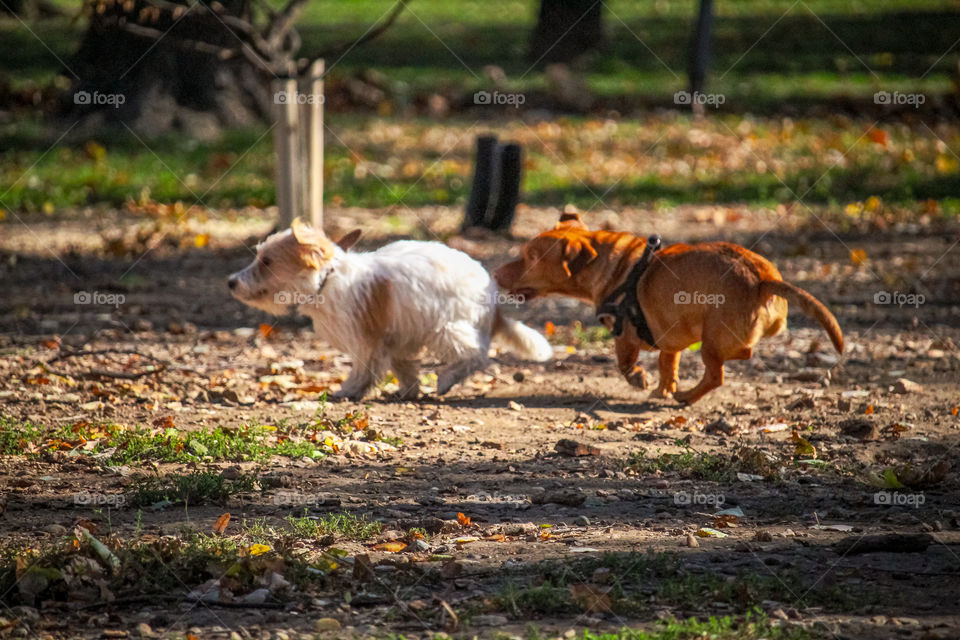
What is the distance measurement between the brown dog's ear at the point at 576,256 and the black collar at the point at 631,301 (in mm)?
256

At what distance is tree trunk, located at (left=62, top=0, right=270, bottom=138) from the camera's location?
48.1 ft

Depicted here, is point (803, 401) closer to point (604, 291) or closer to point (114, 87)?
point (604, 291)

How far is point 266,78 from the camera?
1609 centimetres

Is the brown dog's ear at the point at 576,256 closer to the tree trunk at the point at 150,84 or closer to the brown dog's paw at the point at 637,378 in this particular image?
the brown dog's paw at the point at 637,378

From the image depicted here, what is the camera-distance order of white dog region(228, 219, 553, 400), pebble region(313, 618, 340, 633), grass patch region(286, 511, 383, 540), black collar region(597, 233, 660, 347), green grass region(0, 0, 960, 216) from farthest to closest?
green grass region(0, 0, 960, 216) < white dog region(228, 219, 553, 400) < black collar region(597, 233, 660, 347) < grass patch region(286, 511, 383, 540) < pebble region(313, 618, 340, 633)

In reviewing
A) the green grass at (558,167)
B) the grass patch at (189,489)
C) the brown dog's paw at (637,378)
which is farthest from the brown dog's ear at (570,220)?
the green grass at (558,167)

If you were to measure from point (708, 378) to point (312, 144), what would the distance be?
4534 millimetres

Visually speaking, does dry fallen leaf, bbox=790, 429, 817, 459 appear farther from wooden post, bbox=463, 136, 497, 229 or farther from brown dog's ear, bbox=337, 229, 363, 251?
wooden post, bbox=463, 136, 497, 229

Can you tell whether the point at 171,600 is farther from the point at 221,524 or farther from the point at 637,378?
the point at 637,378

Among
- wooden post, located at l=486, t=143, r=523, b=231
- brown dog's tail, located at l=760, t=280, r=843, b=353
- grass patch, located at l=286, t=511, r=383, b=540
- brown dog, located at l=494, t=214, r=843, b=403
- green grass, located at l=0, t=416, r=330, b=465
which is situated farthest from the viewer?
wooden post, located at l=486, t=143, r=523, b=231

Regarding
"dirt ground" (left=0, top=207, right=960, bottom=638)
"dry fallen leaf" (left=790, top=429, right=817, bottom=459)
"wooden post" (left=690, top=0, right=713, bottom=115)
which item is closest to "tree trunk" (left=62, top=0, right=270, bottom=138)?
"dirt ground" (left=0, top=207, right=960, bottom=638)

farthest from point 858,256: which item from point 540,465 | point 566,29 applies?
point 566,29

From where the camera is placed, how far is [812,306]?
582 centimetres

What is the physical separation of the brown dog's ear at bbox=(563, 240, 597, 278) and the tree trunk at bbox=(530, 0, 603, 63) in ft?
48.7
